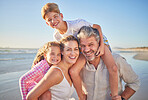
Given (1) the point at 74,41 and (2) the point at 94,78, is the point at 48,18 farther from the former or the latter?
(2) the point at 94,78

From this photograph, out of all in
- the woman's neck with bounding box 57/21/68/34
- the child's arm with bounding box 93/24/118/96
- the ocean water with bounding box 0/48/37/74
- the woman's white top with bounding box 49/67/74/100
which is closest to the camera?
the woman's white top with bounding box 49/67/74/100

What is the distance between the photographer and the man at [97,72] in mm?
2529

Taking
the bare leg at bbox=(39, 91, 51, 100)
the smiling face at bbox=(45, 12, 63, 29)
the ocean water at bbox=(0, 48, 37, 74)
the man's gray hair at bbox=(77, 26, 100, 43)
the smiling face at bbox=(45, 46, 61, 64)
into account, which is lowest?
the ocean water at bbox=(0, 48, 37, 74)

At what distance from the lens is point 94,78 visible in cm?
265

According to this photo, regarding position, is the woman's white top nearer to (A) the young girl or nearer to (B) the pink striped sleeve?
(A) the young girl

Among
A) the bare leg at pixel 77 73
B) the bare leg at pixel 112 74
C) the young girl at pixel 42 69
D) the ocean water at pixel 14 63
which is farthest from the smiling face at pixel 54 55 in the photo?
the ocean water at pixel 14 63

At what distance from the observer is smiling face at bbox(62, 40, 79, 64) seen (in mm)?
2354

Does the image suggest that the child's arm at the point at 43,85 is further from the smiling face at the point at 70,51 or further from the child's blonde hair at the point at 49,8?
the child's blonde hair at the point at 49,8

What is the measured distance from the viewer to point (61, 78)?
2137 millimetres

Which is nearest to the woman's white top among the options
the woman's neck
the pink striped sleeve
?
the pink striped sleeve

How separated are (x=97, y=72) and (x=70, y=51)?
762mm

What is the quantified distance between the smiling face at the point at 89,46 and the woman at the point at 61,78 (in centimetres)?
21

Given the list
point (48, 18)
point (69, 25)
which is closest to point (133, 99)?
point (69, 25)

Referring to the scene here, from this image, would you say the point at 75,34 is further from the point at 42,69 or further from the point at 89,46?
the point at 42,69
